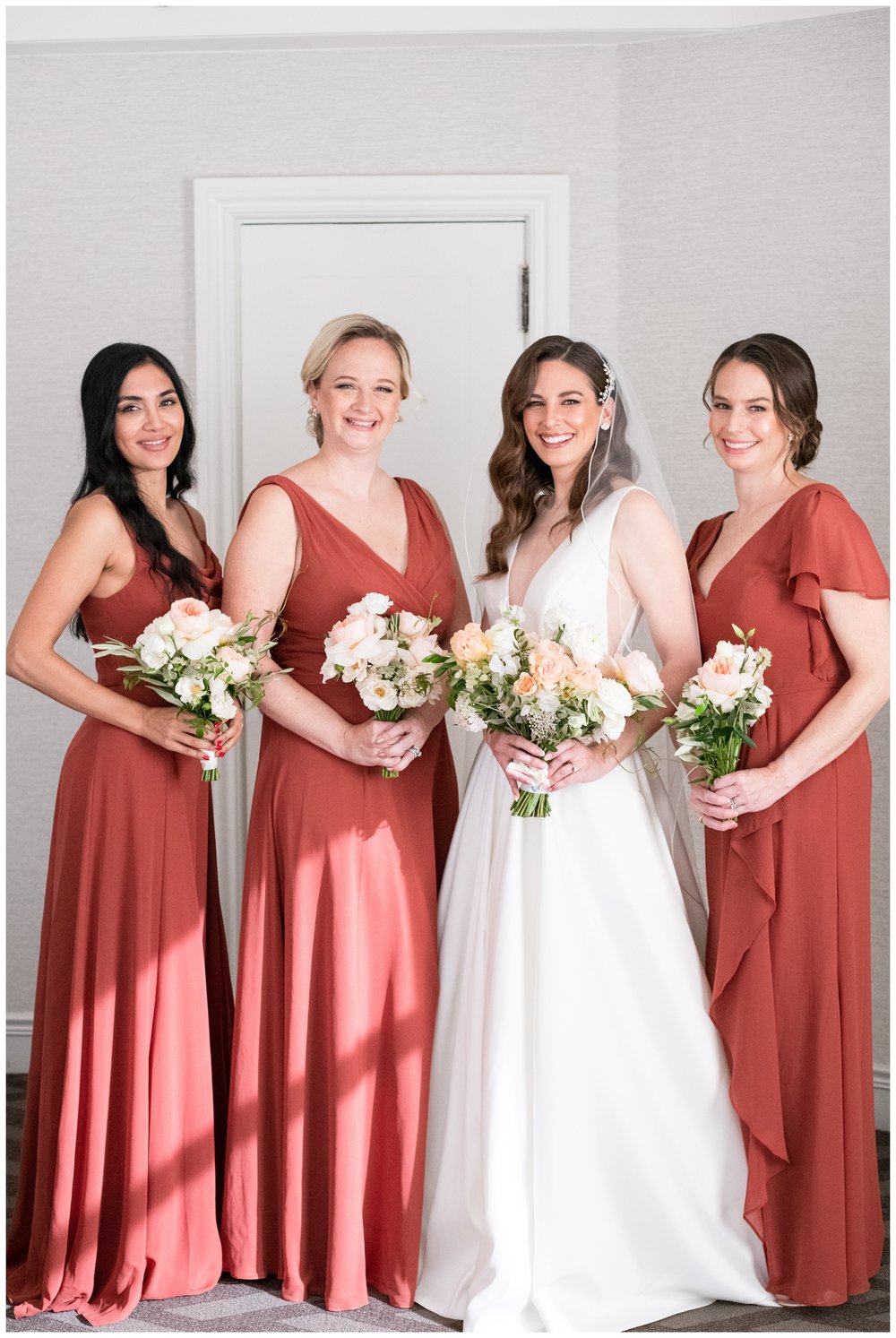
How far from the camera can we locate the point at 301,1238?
2.98 m

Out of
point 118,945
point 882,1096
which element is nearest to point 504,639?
point 118,945

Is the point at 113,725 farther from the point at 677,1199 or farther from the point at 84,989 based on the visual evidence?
the point at 677,1199

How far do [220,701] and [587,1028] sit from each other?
3.89 ft

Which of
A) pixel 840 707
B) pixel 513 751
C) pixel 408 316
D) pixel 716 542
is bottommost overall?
pixel 513 751

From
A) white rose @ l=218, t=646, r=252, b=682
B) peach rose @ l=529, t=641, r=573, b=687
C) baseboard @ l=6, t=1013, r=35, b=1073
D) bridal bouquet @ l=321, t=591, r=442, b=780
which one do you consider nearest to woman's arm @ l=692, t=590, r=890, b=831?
peach rose @ l=529, t=641, r=573, b=687

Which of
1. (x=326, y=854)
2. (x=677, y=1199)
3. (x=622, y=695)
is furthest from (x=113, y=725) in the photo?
(x=677, y=1199)

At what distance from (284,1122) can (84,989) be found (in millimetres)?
603

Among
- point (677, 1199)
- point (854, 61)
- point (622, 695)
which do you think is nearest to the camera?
point (622, 695)

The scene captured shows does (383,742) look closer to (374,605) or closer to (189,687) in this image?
(374,605)

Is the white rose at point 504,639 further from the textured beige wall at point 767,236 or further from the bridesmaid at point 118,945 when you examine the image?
the textured beige wall at point 767,236

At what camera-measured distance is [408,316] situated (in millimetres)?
4352

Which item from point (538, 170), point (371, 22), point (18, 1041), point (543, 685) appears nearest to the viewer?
point (543, 685)

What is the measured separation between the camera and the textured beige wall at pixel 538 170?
419 centimetres

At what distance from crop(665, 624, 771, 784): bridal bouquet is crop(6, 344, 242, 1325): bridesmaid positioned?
3.72ft
